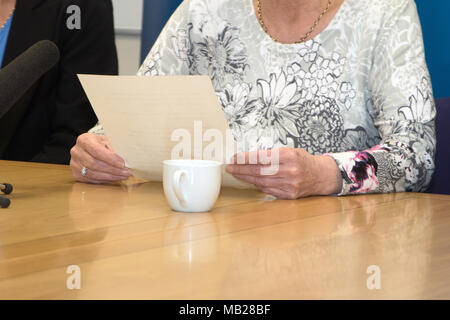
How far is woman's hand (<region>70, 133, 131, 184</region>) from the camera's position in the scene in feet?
3.56

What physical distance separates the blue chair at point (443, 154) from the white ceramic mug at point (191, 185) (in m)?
0.69

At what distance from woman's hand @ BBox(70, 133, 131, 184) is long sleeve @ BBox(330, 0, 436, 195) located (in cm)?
38

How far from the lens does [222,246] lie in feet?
2.23

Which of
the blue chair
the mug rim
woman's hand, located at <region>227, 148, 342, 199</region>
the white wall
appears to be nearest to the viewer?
the mug rim

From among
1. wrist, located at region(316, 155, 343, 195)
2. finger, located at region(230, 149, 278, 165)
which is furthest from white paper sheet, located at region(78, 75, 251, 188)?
wrist, located at region(316, 155, 343, 195)

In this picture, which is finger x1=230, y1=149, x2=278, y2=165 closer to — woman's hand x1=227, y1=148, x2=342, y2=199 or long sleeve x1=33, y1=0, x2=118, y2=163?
woman's hand x1=227, y1=148, x2=342, y2=199

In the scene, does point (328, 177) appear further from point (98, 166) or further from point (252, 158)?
point (98, 166)

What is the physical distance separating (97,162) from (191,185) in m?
0.31

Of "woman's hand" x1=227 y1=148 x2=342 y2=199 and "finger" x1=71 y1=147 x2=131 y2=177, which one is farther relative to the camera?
"finger" x1=71 y1=147 x2=131 y2=177

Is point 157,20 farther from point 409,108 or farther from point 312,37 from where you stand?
point 409,108

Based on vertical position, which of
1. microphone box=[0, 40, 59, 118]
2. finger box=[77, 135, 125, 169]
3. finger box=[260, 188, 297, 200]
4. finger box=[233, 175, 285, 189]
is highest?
microphone box=[0, 40, 59, 118]

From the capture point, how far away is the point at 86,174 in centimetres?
111
